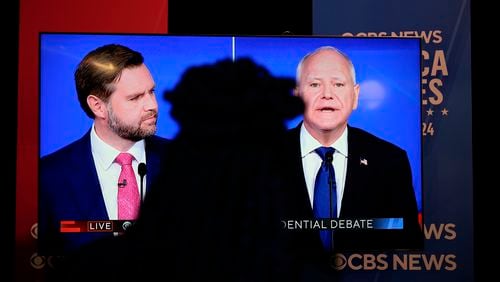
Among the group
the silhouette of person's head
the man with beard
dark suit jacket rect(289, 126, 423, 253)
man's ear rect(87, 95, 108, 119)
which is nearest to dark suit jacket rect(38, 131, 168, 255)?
the man with beard

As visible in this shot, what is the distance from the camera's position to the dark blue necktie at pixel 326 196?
Result: 3.62 m

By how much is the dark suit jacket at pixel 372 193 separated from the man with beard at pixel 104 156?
863mm

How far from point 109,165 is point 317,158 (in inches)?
46.4

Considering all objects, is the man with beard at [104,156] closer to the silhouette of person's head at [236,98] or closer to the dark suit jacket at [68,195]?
the dark suit jacket at [68,195]

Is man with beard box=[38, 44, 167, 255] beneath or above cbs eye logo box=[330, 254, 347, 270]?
above

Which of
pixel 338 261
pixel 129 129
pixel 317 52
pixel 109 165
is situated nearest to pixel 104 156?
pixel 109 165

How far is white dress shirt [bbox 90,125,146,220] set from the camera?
11.6 ft

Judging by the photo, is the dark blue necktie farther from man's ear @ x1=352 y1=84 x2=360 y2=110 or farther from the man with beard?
the man with beard

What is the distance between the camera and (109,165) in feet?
11.7

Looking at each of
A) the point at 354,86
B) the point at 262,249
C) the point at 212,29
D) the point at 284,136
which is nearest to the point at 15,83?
the point at 212,29

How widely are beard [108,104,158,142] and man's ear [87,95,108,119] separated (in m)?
0.03

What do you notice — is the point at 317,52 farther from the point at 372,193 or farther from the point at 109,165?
the point at 109,165

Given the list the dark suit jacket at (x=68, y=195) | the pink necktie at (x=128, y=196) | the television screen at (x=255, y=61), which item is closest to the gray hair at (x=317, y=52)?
the television screen at (x=255, y=61)

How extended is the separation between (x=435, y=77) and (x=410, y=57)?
16.7 inches
